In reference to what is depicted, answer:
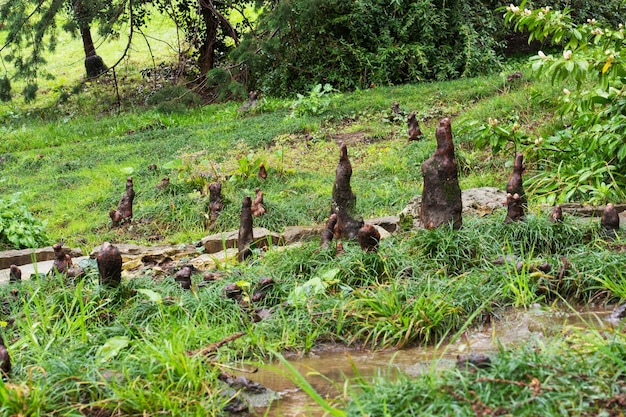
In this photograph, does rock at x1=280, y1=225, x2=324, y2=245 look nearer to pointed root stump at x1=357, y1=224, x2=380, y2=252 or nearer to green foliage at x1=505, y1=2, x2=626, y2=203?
pointed root stump at x1=357, y1=224, x2=380, y2=252

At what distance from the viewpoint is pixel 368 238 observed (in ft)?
17.5

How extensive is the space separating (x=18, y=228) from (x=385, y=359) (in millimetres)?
5593

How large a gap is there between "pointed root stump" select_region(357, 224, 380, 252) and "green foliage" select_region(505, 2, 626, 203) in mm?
2397

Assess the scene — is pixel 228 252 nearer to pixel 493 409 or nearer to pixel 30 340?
pixel 30 340

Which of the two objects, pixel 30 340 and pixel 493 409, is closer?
pixel 493 409

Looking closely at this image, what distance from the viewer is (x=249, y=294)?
5.19 metres

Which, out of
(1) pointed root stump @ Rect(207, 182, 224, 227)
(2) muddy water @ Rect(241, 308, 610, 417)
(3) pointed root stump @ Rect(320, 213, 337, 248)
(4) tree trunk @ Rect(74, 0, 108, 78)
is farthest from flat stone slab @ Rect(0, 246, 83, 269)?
(4) tree trunk @ Rect(74, 0, 108, 78)

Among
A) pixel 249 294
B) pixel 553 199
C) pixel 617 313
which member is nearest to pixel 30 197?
pixel 249 294

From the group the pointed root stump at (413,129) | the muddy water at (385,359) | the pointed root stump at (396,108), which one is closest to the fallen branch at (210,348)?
the muddy water at (385,359)

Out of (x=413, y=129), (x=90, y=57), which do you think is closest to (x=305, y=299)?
(x=413, y=129)

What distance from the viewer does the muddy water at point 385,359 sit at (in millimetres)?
3625

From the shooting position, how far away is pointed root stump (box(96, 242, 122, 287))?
16.5 feet

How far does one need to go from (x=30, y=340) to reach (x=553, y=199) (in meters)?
4.99

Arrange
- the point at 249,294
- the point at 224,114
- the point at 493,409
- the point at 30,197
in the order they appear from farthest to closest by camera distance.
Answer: the point at 224,114, the point at 30,197, the point at 249,294, the point at 493,409
